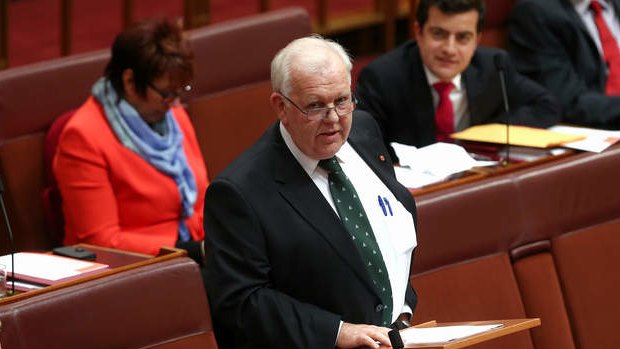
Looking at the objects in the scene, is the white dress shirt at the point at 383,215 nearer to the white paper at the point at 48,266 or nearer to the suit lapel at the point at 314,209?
the suit lapel at the point at 314,209

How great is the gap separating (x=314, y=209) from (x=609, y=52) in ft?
4.69

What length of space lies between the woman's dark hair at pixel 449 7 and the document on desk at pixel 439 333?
2.93 ft

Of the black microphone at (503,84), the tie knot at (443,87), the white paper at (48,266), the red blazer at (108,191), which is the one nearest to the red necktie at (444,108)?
the tie knot at (443,87)

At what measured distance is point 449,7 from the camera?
92.8 inches

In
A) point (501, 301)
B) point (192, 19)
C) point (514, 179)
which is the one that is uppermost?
point (192, 19)

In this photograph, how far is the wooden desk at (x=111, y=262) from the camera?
1.67m

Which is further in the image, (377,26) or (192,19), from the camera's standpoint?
(377,26)

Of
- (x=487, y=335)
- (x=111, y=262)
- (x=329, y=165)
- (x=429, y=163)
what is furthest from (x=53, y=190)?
(x=487, y=335)

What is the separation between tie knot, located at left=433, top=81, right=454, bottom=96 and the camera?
94.0 inches

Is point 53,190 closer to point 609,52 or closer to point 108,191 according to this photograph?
point 108,191

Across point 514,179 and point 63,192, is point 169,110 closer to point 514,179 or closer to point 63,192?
point 63,192

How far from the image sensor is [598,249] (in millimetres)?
2129

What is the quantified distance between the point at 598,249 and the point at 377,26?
151cm

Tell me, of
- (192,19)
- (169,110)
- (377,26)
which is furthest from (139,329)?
(377,26)
